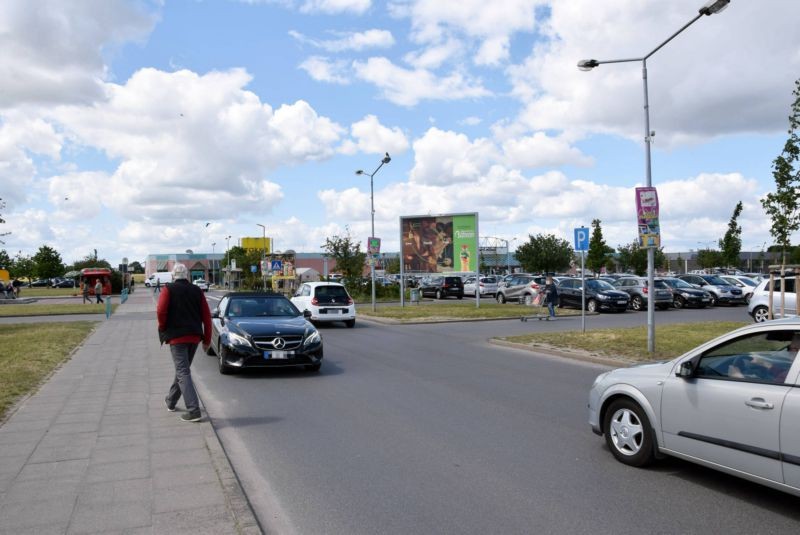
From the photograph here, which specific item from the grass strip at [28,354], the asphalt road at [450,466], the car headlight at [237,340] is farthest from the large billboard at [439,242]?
the asphalt road at [450,466]

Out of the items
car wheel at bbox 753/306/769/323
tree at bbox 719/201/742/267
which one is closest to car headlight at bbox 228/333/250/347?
car wheel at bbox 753/306/769/323

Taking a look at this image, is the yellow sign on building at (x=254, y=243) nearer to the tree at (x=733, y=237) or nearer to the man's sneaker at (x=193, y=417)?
the tree at (x=733, y=237)

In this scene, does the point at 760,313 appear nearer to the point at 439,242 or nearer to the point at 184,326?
the point at 439,242

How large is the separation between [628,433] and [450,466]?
5.28 ft

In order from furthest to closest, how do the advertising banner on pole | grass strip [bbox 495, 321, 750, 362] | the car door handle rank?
grass strip [bbox 495, 321, 750, 362], the advertising banner on pole, the car door handle

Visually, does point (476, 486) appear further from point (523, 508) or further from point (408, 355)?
point (408, 355)

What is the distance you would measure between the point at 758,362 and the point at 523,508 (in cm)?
210

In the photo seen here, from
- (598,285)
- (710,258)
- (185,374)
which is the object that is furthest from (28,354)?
(710,258)

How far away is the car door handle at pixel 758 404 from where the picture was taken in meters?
4.68

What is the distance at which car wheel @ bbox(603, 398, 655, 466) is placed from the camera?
5.79 metres

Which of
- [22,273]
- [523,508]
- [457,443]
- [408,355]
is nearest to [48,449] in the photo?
[457,443]

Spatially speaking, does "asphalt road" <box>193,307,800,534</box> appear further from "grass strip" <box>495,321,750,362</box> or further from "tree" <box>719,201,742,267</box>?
"tree" <box>719,201,742,267</box>

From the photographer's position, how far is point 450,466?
6012 mm

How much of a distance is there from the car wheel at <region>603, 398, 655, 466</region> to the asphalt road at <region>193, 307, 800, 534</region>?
13cm
